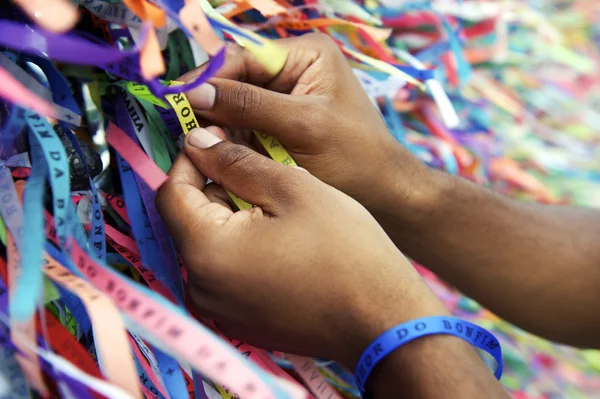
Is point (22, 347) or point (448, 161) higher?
point (22, 347)

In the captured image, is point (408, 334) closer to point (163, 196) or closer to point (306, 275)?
point (306, 275)

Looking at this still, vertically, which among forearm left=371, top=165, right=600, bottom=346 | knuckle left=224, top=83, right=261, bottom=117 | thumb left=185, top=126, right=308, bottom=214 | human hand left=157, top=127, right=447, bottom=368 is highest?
knuckle left=224, top=83, right=261, bottom=117

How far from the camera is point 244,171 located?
0.48m

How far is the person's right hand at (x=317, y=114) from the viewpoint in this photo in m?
0.54

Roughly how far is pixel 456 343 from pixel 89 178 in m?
0.37

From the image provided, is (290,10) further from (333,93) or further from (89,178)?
(89,178)

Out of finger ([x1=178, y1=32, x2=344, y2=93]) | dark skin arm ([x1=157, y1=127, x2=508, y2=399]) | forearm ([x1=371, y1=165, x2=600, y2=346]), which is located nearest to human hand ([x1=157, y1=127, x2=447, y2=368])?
dark skin arm ([x1=157, y1=127, x2=508, y2=399])

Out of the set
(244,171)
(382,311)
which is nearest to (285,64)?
(244,171)

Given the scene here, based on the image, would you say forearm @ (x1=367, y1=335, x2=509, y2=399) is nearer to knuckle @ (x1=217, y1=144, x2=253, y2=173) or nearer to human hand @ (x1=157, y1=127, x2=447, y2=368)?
human hand @ (x1=157, y1=127, x2=447, y2=368)

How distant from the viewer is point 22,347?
359 millimetres

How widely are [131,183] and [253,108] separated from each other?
0.48ft

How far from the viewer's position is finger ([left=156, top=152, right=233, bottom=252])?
18.1 inches

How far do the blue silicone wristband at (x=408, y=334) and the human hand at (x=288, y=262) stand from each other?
0.04ft

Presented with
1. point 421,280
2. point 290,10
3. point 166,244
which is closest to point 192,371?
point 166,244
